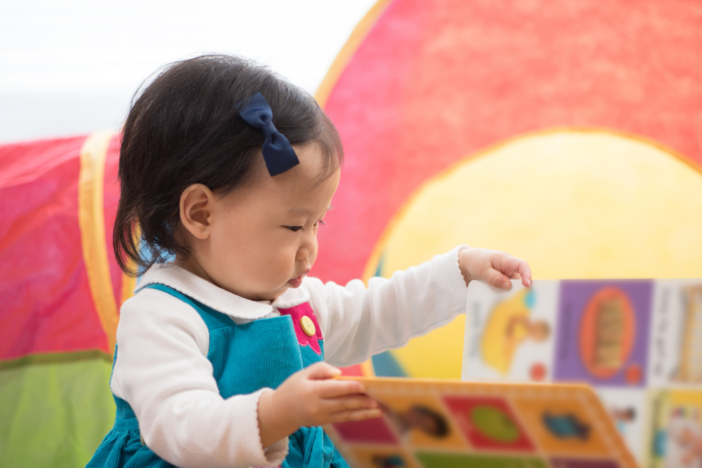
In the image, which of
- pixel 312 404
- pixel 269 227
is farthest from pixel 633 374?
pixel 269 227

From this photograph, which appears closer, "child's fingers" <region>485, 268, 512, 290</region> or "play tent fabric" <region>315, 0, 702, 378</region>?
"child's fingers" <region>485, 268, 512, 290</region>

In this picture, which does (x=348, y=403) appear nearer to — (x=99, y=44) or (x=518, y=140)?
(x=518, y=140)

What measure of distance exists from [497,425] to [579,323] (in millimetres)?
167

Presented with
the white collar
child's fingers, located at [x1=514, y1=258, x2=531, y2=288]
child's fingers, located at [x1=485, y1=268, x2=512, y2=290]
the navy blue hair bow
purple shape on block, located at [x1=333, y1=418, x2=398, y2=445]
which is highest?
the navy blue hair bow

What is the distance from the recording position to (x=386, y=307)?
852 millimetres

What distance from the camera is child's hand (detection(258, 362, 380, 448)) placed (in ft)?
1.53

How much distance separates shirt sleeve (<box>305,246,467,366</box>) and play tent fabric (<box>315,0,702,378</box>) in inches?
7.3

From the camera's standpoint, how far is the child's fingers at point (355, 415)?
462 mm

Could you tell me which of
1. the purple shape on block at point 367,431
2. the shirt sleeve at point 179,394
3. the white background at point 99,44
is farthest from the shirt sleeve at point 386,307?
the white background at point 99,44

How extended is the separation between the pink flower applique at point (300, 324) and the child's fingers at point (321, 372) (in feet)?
0.74

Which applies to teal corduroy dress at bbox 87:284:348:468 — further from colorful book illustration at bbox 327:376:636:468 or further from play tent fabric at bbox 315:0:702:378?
play tent fabric at bbox 315:0:702:378

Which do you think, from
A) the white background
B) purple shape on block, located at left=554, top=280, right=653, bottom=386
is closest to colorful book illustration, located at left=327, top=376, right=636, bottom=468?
purple shape on block, located at left=554, top=280, right=653, bottom=386

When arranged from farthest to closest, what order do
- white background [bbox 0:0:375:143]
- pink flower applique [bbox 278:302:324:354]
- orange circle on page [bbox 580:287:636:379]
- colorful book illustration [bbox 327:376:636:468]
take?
white background [bbox 0:0:375:143] < pink flower applique [bbox 278:302:324:354] < orange circle on page [bbox 580:287:636:379] < colorful book illustration [bbox 327:376:636:468]

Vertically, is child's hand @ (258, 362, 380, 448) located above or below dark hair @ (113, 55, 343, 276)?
below
